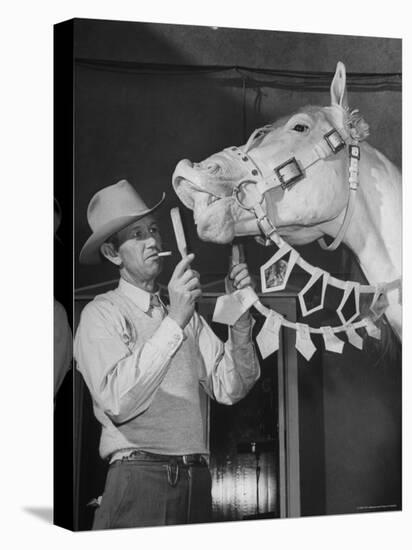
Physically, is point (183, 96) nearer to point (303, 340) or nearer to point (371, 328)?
point (303, 340)

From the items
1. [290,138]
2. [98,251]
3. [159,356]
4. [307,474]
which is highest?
[290,138]

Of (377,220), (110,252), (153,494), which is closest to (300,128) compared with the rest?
(377,220)

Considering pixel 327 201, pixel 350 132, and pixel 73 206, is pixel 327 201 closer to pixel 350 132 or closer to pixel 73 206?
pixel 350 132

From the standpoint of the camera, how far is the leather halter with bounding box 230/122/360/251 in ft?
30.3

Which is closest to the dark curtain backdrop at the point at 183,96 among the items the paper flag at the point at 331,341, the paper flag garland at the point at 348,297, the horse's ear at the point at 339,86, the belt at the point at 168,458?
the horse's ear at the point at 339,86

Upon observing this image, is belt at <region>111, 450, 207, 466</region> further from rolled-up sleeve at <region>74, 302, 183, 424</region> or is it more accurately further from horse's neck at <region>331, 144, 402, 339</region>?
horse's neck at <region>331, 144, 402, 339</region>

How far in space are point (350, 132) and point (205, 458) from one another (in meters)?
2.23

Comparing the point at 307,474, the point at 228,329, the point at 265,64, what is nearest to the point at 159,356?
the point at 228,329

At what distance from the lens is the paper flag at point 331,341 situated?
31.2 feet

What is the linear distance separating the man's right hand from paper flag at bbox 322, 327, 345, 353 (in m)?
0.94

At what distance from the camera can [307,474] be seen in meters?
9.45

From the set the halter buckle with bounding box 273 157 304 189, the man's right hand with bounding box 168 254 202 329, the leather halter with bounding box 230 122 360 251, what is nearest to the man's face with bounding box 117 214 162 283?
the man's right hand with bounding box 168 254 202 329

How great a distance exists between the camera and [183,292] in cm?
902

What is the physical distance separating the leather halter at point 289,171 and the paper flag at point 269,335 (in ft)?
1.54
